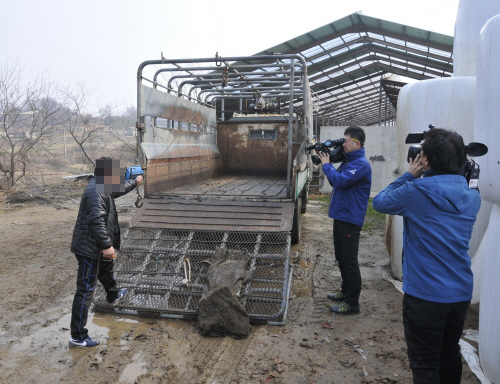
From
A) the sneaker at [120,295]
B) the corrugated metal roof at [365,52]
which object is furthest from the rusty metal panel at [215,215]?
the corrugated metal roof at [365,52]

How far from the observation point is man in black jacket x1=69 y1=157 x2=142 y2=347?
308 centimetres

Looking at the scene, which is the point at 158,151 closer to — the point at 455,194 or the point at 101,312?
the point at 101,312

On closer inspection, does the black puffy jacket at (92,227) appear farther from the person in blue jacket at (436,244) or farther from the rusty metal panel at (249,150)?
the rusty metal panel at (249,150)

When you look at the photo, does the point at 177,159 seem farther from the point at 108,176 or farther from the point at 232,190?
the point at 108,176

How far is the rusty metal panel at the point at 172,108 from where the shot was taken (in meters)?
5.11

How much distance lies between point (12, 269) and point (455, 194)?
5.28 metres

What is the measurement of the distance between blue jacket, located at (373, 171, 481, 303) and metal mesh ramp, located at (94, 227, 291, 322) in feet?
5.94

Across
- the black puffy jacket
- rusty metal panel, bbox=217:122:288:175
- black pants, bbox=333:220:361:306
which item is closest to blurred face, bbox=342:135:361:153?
black pants, bbox=333:220:361:306

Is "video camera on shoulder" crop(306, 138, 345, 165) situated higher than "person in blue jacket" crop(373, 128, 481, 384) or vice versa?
"video camera on shoulder" crop(306, 138, 345, 165)

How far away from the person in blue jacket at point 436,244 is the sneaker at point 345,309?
1.71m

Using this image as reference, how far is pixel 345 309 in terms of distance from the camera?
378 centimetres

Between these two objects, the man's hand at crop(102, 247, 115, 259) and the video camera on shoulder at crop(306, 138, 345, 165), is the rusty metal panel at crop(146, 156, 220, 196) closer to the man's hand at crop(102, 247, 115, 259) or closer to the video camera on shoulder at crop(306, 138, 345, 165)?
the man's hand at crop(102, 247, 115, 259)

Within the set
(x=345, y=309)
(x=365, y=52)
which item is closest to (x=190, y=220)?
(x=345, y=309)

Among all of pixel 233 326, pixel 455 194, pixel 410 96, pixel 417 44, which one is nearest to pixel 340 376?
pixel 233 326
